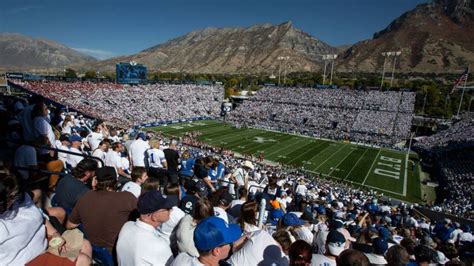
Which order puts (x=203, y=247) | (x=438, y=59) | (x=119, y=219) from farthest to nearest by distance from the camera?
(x=438, y=59)
(x=119, y=219)
(x=203, y=247)

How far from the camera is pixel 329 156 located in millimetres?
37875

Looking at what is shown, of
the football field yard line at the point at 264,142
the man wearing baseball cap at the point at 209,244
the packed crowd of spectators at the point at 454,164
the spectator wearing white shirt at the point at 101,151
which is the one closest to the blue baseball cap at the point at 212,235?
the man wearing baseball cap at the point at 209,244

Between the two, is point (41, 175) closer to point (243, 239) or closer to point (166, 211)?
point (166, 211)

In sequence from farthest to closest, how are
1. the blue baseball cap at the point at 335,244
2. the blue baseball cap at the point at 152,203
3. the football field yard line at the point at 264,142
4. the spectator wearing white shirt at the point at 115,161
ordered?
the football field yard line at the point at 264,142
the spectator wearing white shirt at the point at 115,161
the blue baseball cap at the point at 335,244
the blue baseball cap at the point at 152,203

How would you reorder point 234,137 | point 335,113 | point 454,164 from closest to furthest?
1. point 454,164
2. point 234,137
3. point 335,113

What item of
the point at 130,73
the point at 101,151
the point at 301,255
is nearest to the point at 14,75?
the point at 130,73

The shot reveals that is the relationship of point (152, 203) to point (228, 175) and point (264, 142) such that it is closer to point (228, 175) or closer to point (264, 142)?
point (228, 175)

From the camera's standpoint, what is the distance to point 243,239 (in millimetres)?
3600

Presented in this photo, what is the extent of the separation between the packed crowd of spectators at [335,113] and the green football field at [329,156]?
18.0 ft

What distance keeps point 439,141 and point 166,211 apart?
48.6 meters

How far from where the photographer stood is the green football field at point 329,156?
29.6 m

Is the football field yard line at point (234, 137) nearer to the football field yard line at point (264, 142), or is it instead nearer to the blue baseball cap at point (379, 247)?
the football field yard line at point (264, 142)

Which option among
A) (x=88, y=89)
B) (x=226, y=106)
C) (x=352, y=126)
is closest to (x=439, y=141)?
(x=352, y=126)

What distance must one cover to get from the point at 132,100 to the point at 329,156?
3904cm
